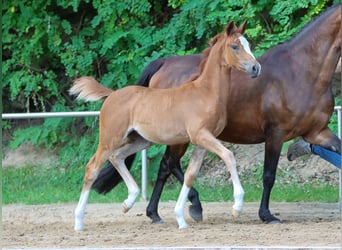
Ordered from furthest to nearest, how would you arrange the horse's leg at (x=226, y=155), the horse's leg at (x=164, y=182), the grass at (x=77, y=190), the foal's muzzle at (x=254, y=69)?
the grass at (x=77, y=190), the horse's leg at (x=164, y=182), the foal's muzzle at (x=254, y=69), the horse's leg at (x=226, y=155)

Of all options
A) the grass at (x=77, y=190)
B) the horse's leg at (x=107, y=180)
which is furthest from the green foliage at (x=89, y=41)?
the horse's leg at (x=107, y=180)

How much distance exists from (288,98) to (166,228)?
174 cm

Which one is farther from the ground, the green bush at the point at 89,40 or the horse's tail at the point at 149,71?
the horse's tail at the point at 149,71

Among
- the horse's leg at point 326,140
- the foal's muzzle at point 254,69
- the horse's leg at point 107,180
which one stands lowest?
the horse's leg at point 107,180

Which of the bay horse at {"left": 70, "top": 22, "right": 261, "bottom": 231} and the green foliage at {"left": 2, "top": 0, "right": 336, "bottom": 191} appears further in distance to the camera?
the green foliage at {"left": 2, "top": 0, "right": 336, "bottom": 191}

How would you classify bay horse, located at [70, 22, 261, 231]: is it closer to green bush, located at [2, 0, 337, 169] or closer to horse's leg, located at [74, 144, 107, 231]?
horse's leg, located at [74, 144, 107, 231]

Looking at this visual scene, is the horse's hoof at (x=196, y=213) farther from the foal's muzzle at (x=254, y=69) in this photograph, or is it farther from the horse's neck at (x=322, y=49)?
the foal's muzzle at (x=254, y=69)

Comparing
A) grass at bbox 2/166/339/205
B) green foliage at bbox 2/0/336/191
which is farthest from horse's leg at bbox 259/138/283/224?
green foliage at bbox 2/0/336/191

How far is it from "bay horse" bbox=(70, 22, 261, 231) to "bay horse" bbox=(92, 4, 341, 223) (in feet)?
2.40

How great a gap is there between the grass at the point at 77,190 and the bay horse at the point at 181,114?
2942 millimetres

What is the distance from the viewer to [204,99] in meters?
8.19

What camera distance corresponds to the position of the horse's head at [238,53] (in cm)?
795

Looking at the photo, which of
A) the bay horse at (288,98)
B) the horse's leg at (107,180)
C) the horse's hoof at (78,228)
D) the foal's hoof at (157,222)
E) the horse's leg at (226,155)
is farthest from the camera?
the horse's leg at (107,180)

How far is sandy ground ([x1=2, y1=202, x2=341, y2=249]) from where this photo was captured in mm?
7340
